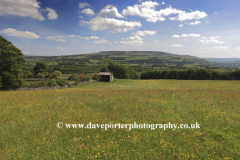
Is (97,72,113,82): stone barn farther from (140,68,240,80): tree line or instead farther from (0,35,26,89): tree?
(140,68,240,80): tree line

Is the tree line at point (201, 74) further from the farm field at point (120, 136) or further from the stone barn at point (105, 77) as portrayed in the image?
the farm field at point (120, 136)

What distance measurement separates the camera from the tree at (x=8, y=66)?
26.8m

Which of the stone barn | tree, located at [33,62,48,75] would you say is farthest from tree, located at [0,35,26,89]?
tree, located at [33,62,48,75]

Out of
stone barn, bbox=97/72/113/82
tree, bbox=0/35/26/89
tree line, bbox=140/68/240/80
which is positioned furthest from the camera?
tree line, bbox=140/68/240/80

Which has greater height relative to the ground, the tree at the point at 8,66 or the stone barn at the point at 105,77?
the tree at the point at 8,66

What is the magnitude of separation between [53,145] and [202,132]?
34.4ft

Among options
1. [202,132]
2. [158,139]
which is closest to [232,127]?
[202,132]

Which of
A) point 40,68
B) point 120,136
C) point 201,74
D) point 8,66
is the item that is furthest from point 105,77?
point 201,74

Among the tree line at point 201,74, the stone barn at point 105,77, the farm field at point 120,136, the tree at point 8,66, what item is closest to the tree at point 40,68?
the stone barn at point 105,77

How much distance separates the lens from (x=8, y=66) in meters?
27.4

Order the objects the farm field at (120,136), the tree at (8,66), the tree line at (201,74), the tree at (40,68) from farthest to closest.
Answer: the tree at (40,68)
the tree line at (201,74)
the tree at (8,66)
the farm field at (120,136)

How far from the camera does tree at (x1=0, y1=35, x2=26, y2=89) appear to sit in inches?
1055

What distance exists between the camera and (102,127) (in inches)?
368

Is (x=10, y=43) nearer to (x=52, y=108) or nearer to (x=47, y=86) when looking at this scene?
(x=47, y=86)
